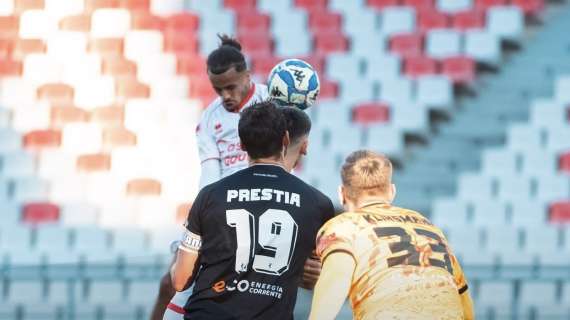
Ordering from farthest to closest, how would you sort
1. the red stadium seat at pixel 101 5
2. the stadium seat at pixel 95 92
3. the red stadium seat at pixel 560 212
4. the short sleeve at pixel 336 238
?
the red stadium seat at pixel 101 5, the stadium seat at pixel 95 92, the red stadium seat at pixel 560 212, the short sleeve at pixel 336 238

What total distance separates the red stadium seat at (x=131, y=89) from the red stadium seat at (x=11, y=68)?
130cm

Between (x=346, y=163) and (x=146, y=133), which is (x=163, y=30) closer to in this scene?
(x=146, y=133)

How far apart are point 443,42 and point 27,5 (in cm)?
515

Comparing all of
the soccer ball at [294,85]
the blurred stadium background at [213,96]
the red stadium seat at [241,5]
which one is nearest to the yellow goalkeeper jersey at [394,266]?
the soccer ball at [294,85]

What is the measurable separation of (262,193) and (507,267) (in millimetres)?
6199

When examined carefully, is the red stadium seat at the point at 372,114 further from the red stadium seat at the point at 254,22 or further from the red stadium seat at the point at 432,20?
the red stadium seat at the point at 254,22

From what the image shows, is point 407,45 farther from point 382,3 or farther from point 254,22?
point 254,22

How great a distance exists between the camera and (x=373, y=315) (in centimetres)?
501

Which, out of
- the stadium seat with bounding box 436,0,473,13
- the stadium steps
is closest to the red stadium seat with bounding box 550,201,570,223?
the stadium steps

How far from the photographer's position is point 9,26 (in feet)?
50.8

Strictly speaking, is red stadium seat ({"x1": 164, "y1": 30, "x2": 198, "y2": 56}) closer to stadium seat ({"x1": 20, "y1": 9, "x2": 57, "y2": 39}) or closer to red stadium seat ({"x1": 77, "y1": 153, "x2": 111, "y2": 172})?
stadium seat ({"x1": 20, "y1": 9, "x2": 57, "y2": 39})

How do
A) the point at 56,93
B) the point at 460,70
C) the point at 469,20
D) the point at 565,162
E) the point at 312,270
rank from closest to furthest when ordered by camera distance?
1. the point at 312,270
2. the point at 565,162
3. the point at 460,70
4. the point at 469,20
5. the point at 56,93

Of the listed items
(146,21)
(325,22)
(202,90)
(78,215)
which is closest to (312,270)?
(78,215)

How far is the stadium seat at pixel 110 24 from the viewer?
15258 millimetres
